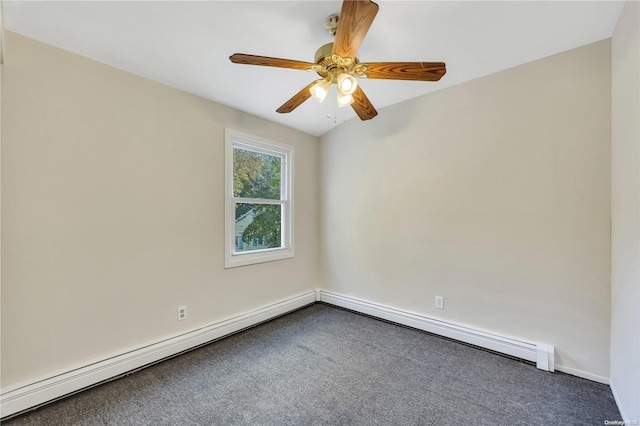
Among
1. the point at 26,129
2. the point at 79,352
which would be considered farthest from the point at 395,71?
the point at 79,352

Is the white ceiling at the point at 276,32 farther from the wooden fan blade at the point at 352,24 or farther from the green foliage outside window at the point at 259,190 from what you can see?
the green foliage outside window at the point at 259,190

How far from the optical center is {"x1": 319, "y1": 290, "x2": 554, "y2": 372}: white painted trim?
2.11m

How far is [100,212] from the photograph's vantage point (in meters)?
1.98

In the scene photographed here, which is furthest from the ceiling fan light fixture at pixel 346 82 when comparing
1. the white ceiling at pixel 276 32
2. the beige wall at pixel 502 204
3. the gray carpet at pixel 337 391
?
the gray carpet at pixel 337 391

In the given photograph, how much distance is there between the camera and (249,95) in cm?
258

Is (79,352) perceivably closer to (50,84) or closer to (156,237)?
(156,237)

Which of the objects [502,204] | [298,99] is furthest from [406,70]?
[502,204]

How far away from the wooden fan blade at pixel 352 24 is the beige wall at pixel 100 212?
66.5 inches

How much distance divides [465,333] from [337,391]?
4.61 ft

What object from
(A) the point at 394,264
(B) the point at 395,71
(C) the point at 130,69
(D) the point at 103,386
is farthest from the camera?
(A) the point at 394,264

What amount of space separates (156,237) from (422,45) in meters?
2.58

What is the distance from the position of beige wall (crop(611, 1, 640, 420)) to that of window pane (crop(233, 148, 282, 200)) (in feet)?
9.66

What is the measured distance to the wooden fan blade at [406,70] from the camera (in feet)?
5.03

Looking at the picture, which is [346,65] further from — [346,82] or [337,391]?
[337,391]
